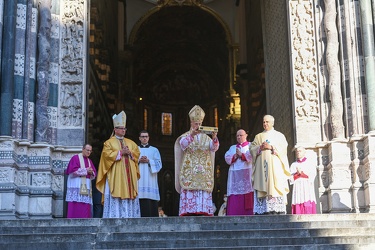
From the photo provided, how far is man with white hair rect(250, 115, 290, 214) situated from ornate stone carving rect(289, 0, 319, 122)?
2.70 meters

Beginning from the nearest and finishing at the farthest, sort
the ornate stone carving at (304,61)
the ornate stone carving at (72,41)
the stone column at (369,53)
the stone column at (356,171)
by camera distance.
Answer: the stone column at (356,171) → the stone column at (369,53) → the ornate stone carving at (304,61) → the ornate stone carving at (72,41)

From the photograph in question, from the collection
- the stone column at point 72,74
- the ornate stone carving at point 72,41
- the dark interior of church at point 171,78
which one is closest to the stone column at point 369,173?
the stone column at point 72,74

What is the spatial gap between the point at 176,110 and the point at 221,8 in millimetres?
8133

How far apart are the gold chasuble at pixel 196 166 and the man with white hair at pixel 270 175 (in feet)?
3.16

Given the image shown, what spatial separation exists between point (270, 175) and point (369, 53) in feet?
13.0

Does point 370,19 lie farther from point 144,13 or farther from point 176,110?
point 176,110

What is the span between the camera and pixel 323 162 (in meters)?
16.2

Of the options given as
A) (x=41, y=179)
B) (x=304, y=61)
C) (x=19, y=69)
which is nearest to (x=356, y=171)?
(x=304, y=61)

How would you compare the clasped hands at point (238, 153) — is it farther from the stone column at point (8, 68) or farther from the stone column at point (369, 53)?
the stone column at point (8, 68)

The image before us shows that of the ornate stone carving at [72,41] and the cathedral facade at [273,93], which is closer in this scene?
the cathedral facade at [273,93]

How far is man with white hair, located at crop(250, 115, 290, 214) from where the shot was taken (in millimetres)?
13914

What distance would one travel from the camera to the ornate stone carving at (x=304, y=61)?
16828mm

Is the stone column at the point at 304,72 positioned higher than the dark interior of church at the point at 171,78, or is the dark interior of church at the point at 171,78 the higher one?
the dark interior of church at the point at 171,78

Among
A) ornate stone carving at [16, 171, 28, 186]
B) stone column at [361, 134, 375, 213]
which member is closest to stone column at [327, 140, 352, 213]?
stone column at [361, 134, 375, 213]
